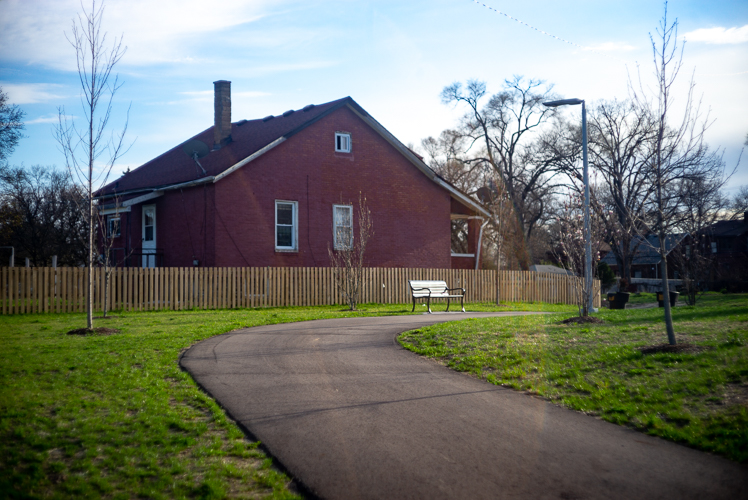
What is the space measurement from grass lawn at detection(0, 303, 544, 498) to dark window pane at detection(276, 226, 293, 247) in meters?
15.1

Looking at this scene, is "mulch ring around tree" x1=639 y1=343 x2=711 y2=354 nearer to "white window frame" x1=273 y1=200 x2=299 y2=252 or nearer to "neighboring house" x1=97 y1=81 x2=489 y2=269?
"neighboring house" x1=97 y1=81 x2=489 y2=269

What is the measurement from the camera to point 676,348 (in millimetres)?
8000

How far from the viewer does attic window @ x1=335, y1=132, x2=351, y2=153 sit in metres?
26.0

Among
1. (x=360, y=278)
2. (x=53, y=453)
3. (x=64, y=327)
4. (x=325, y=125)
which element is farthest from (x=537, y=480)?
(x=325, y=125)

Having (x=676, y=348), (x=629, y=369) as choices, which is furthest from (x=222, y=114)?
(x=629, y=369)

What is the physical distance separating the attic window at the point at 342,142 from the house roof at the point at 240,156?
3.52 ft

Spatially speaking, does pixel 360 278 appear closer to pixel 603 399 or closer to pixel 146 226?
pixel 146 226

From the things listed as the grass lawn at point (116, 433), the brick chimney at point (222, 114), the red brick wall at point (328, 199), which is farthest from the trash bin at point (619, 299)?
the grass lawn at point (116, 433)

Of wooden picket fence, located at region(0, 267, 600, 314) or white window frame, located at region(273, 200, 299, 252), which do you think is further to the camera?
white window frame, located at region(273, 200, 299, 252)

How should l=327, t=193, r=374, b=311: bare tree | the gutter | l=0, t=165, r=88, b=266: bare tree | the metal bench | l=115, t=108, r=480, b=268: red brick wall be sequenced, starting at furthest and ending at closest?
l=0, t=165, r=88, b=266: bare tree < l=115, t=108, r=480, b=268: red brick wall < the gutter < l=327, t=193, r=374, b=311: bare tree < the metal bench

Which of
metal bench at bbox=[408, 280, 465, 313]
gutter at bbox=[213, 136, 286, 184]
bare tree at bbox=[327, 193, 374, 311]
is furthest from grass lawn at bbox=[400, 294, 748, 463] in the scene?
gutter at bbox=[213, 136, 286, 184]

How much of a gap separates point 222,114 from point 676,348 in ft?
77.2

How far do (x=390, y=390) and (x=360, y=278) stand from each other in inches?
566

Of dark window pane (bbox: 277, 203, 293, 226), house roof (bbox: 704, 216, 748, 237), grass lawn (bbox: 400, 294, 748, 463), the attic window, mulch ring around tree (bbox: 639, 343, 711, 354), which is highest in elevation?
the attic window
